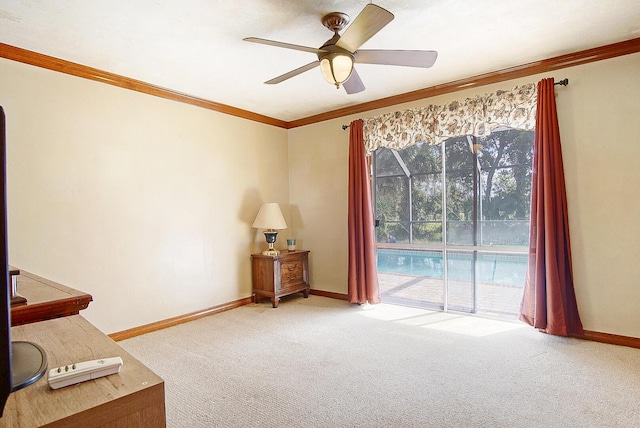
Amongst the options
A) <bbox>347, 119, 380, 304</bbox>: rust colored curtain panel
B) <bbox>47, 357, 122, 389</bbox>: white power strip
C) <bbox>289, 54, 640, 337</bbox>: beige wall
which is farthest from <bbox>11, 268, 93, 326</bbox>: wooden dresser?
<bbox>289, 54, 640, 337</bbox>: beige wall

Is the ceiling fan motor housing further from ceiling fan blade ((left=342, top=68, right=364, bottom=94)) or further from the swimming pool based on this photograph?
the swimming pool

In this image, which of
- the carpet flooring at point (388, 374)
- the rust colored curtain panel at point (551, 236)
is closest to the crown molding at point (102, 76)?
the carpet flooring at point (388, 374)

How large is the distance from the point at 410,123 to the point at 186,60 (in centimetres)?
233

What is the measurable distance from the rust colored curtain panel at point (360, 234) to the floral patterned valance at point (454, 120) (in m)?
0.16

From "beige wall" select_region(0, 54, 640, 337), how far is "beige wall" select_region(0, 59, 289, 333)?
10 mm

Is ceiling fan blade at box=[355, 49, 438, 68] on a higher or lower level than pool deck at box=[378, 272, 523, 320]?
higher

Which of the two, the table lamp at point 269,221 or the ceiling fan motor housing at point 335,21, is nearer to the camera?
the ceiling fan motor housing at point 335,21

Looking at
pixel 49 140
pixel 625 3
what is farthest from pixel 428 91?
pixel 49 140

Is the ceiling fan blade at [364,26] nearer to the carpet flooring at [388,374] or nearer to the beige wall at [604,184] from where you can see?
the beige wall at [604,184]

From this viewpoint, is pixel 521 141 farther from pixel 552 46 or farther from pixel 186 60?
pixel 186 60

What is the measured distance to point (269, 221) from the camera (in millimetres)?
4137

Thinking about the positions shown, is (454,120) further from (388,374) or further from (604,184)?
(388,374)

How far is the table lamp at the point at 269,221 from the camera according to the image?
4.13m

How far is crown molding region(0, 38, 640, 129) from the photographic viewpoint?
271cm
